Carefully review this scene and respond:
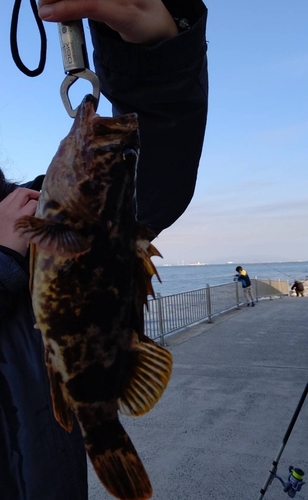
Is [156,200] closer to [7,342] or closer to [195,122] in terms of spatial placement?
[195,122]

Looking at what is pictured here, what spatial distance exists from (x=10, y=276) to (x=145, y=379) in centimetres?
61

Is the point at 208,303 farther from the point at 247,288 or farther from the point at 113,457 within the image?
the point at 113,457

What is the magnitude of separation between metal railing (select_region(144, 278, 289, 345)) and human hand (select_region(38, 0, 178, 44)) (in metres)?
7.03

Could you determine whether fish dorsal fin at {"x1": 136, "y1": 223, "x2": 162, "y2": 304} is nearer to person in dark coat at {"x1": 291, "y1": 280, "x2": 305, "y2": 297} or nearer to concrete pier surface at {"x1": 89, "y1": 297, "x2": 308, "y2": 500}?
concrete pier surface at {"x1": 89, "y1": 297, "x2": 308, "y2": 500}

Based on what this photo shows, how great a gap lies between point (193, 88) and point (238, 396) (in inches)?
220

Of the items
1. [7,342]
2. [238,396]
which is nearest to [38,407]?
[7,342]

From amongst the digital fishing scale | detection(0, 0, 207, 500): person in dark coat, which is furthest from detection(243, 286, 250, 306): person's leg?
the digital fishing scale

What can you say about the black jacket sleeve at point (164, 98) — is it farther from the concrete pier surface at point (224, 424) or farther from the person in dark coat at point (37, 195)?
the concrete pier surface at point (224, 424)

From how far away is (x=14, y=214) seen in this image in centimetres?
158

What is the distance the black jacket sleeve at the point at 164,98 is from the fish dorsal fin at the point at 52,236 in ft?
2.09

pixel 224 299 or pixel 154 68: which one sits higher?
pixel 154 68

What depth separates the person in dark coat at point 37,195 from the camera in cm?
164

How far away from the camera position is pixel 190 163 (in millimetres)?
2002

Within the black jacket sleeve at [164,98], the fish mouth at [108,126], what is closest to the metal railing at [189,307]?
the black jacket sleeve at [164,98]
